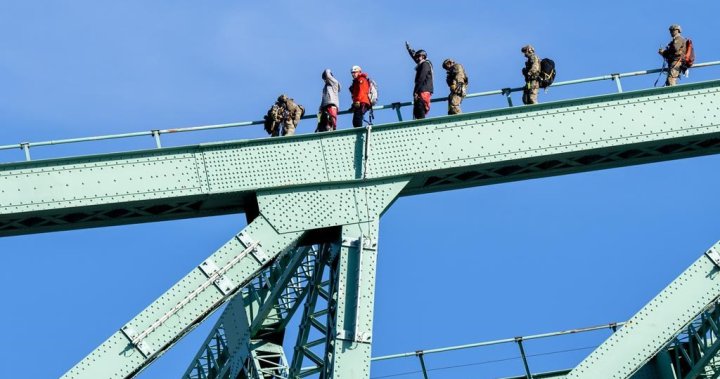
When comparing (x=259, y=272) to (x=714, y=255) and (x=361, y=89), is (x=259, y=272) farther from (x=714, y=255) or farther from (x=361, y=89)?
(x=714, y=255)

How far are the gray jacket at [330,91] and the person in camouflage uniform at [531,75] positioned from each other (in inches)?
127

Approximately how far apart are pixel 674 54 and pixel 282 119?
23.2 feet

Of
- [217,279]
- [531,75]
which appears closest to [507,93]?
[531,75]

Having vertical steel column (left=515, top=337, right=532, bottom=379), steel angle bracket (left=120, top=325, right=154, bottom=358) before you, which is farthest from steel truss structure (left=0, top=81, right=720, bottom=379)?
vertical steel column (left=515, top=337, right=532, bottom=379)

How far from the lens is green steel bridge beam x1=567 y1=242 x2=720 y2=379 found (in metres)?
28.7

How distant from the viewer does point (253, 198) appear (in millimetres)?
29641

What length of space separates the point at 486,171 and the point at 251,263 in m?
4.43

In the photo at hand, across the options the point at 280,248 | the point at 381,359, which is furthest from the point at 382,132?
the point at 381,359

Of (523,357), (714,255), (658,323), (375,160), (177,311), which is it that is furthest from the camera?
(523,357)

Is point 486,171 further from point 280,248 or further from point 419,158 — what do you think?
point 280,248

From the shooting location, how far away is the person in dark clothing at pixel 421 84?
100 feet

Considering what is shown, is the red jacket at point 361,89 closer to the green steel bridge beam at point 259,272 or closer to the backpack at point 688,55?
the green steel bridge beam at point 259,272

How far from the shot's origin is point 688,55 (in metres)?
31.9

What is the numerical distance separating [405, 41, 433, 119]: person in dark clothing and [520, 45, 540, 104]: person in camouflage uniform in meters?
1.65
